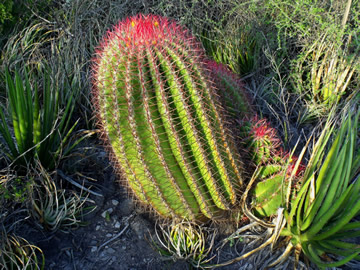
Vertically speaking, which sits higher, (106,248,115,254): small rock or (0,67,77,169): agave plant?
(0,67,77,169): agave plant

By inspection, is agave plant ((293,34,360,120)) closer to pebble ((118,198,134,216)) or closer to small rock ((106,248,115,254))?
pebble ((118,198,134,216))

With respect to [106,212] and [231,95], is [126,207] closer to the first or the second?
[106,212]

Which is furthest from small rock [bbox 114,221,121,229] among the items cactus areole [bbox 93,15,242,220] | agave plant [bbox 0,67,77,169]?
agave plant [bbox 0,67,77,169]

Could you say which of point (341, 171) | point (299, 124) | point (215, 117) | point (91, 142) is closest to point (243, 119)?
point (215, 117)

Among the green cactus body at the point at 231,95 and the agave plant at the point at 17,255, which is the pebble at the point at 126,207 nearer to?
the agave plant at the point at 17,255

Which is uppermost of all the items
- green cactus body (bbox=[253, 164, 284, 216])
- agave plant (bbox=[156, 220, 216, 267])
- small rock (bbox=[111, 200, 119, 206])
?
green cactus body (bbox=[253, 164, 284, 216])

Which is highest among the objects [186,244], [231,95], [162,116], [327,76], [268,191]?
[162,116]

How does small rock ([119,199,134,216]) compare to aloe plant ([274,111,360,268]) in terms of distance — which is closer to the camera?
aloe plant ([274,111,360,268])

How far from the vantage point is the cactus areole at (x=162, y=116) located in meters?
1.74

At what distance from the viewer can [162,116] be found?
5.79 ft

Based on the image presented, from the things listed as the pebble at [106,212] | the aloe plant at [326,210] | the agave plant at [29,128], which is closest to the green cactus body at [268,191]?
the aloe plant at [326,210]

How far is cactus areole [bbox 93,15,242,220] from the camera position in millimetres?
1742

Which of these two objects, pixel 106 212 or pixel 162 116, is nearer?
pixel 162 116

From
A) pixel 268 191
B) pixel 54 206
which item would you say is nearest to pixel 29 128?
pixel 54 206
